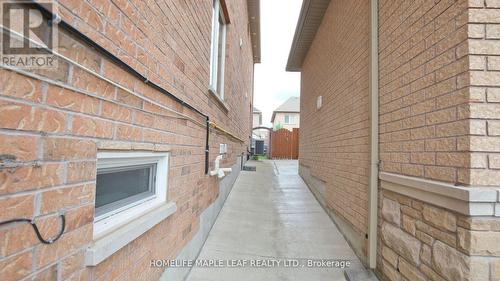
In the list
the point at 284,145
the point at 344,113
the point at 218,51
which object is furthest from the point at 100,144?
the point at 284,145

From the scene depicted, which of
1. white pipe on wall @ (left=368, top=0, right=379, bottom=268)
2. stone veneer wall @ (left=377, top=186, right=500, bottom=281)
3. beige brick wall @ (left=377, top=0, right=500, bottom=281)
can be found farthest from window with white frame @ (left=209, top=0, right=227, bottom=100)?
stone veneer wall @ (left=377, top=186, right=500, bottom=281)

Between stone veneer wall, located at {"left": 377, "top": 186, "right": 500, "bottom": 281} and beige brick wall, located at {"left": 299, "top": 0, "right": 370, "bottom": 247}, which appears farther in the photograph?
beige brick wall, located at {"left": 299, "top": 0, "right": 370, "bottom": 247}

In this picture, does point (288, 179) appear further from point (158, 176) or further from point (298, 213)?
point (158, 176)

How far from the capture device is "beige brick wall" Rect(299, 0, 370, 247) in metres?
3.34

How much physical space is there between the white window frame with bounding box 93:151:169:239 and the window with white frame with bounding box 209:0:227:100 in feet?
7.74

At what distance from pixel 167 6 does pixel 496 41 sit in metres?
2.14

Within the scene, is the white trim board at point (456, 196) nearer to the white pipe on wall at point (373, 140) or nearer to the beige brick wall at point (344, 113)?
the white pipe on wall at point (373, 140)

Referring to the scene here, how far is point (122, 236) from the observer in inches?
54.6

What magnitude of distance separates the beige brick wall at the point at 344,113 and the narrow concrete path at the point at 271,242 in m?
0.37

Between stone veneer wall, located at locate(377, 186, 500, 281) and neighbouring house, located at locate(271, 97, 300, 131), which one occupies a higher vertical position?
neighbouring house, located at locate(271, 97, 300, 131)

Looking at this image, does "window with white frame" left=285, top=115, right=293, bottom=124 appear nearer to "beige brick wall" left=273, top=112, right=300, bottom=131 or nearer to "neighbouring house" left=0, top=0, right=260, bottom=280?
"beige brick wall" left=273, top=112, right=300, bottom=131

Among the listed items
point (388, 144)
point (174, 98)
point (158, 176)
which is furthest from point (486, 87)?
point (158, 176)

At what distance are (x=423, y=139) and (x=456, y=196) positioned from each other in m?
0.55

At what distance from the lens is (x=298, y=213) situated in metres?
5.00
